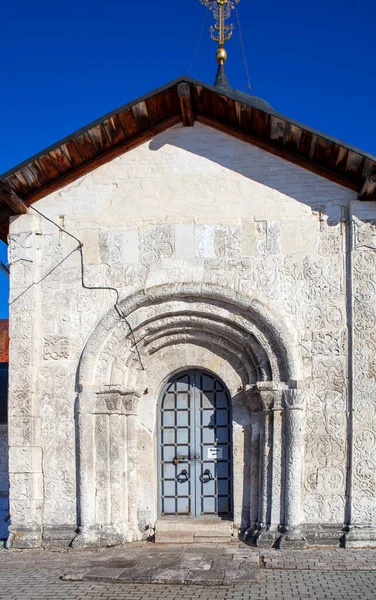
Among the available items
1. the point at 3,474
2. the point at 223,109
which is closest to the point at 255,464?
the point at 223,109

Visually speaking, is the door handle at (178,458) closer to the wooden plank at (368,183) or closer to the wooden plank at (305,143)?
the wooden plank at (368,183)

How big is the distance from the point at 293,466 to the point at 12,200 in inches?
178

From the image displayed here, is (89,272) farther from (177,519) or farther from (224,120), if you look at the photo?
(177,519)

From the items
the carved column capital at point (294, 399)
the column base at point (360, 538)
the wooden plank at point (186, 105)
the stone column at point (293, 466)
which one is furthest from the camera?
the wooden plank at point (186, 105)

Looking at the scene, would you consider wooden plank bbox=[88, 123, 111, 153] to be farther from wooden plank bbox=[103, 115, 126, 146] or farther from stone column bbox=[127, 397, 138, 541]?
stone column bbox=[127, 397, 138, 541]

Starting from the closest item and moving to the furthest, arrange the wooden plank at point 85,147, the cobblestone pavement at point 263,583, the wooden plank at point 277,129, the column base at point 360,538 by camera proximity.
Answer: the cobblestone pavement at point 263,583
the column base at point 360,538
the wooden plank at point 277,129
the wooden plank at point 85,147

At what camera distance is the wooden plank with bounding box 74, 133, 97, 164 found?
8.60 meters

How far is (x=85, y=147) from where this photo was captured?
8758mm

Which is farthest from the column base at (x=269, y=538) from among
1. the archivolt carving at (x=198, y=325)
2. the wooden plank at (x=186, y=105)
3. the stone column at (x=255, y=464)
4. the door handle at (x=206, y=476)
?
the wooden plank at (x=186, y=105)

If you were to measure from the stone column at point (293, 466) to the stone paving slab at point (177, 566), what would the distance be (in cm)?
47

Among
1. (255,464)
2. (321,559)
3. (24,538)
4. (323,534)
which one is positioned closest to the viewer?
(321,559)

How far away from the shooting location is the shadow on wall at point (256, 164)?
855 cm

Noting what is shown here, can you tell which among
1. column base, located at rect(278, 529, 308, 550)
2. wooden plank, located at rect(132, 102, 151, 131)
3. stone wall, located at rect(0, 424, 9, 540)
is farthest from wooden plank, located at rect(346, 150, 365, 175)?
stone wall, located at rect(0, 424, 9, 540)

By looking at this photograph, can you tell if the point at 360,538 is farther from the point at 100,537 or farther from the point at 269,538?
the point at 100,537
